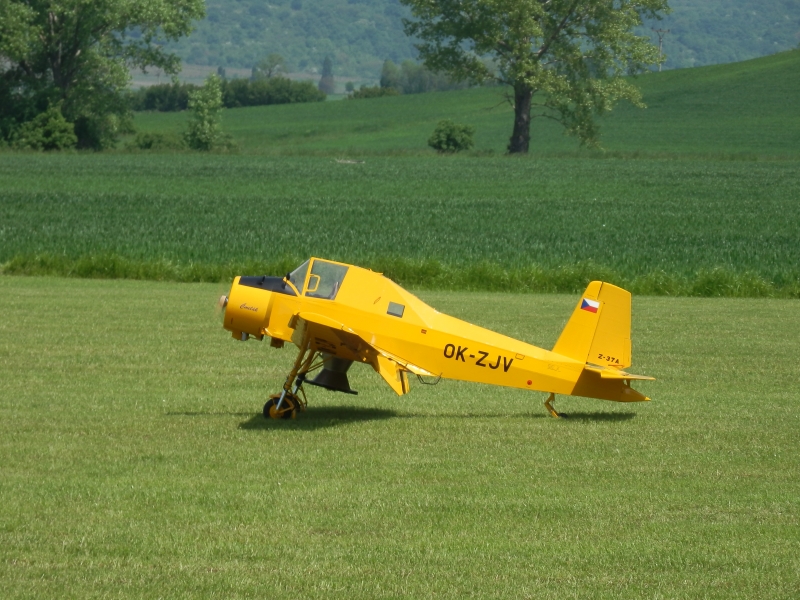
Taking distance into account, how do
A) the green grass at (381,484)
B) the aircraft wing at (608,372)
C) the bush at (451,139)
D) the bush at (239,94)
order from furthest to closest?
the bush at (239,94) < the bush at (451,139) < the aircraft wing at (608,372) < the green grass at (381,484)

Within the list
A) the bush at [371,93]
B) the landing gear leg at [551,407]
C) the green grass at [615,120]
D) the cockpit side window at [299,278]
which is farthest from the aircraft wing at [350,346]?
the bush at [371,93]

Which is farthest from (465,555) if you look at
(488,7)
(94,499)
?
(488,7)

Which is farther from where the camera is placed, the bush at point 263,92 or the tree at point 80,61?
the bush at point 263,92

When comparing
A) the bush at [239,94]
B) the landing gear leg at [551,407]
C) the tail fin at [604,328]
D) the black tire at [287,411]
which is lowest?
the black tire at [287,411]

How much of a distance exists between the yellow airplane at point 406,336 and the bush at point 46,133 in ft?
183

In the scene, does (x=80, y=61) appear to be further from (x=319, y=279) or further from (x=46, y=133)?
(x=319, y=279)

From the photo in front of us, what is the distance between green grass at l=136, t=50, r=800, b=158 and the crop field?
21951 mm

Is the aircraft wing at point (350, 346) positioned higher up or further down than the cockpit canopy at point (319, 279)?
further down

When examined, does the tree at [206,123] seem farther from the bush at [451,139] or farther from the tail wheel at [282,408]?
the tail wheel at [282,408]

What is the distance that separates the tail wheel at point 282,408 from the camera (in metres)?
11.2

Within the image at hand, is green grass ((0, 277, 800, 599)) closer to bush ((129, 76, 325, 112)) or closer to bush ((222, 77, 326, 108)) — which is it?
bush ((129, 76, 325, 112))

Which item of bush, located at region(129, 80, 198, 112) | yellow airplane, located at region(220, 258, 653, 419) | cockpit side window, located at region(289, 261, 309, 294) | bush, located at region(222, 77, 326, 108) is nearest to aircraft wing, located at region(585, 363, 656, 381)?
yellow airplane, located at region(220, 258, 653, 419)

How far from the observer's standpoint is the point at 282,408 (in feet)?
36.8

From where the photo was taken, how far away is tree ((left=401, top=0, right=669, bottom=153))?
64.5 metres
